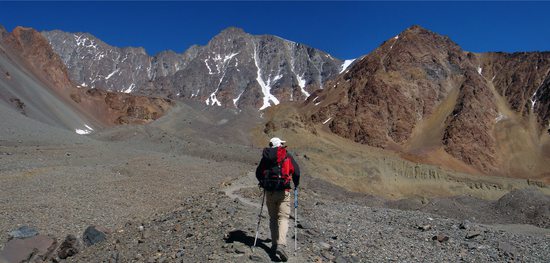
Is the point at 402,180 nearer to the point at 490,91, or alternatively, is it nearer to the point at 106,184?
the point at 106,184

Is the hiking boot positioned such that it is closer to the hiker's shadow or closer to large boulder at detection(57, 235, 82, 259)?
the hiker's shadow

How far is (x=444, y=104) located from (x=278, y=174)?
331 feet

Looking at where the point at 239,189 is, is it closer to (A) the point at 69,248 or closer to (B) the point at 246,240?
(A) the point at 69,248

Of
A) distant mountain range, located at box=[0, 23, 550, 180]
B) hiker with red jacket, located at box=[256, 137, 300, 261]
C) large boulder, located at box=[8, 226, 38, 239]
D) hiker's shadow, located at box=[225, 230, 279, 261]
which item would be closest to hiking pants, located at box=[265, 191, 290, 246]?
hiker with red jacket, located at box=[256, 137, 300, 261]

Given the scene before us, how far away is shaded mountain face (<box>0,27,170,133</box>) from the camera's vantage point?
6831 centimetres

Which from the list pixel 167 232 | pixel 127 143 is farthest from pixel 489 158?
pixel 167 232

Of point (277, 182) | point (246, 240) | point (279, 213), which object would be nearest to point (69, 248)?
point (246, 240)

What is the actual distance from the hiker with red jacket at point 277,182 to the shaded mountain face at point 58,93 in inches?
2373

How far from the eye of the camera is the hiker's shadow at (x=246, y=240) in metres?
10.1

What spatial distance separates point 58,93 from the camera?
289 feet

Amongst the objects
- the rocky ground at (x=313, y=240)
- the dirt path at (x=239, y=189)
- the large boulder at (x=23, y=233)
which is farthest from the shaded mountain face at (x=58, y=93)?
the rocky ground at (x=313, y=240)

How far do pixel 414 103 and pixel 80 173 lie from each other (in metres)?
85.6

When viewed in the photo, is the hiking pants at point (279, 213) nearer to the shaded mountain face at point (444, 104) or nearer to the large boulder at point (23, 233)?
the large boulder at point (23, 233)

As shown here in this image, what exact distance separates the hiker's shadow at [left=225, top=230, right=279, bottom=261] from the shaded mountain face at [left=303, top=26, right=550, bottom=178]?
78363 mm
